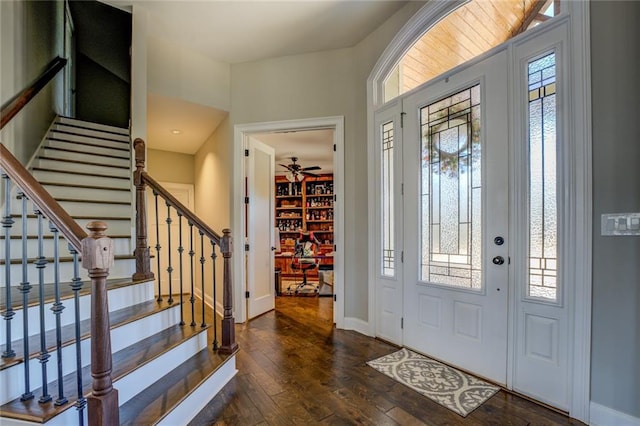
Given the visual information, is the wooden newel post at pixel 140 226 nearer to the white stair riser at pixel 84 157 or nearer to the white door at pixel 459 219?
the white stair riser at pixel 84 157

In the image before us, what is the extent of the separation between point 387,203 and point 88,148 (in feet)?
11.7

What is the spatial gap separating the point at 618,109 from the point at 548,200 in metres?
0.61

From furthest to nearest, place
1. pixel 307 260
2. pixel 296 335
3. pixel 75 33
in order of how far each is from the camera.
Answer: pixel 307 260 < pixel 75 33 < pixel 296 335

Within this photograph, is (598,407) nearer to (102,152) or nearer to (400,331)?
(400,331)

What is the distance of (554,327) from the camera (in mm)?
2035

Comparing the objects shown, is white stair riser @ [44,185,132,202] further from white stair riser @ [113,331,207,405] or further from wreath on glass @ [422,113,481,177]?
wreath on glass @ [422,113,481,177]

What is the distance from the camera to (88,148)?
12.4 feet

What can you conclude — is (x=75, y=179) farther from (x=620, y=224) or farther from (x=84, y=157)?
(x=620, y=224)

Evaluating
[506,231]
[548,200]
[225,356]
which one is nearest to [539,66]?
[548,200]

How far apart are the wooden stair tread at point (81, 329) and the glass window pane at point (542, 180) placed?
271 cm

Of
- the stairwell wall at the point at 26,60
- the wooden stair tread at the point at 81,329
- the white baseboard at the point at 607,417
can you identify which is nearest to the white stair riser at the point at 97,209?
the stairwell wall at the point at 26,60

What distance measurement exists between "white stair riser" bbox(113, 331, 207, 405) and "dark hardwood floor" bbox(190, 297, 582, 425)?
36 centimetres

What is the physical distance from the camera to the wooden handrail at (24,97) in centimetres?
229

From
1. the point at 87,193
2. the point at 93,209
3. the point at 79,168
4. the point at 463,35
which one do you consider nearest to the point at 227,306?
the point at 93,209
